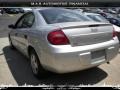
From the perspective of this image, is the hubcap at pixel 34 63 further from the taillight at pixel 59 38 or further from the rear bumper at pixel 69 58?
the taillight at pixel 59 38

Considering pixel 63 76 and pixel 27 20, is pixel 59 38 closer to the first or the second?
pixel 63 76

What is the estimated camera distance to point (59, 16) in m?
4.34

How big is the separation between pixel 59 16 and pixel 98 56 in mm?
1351

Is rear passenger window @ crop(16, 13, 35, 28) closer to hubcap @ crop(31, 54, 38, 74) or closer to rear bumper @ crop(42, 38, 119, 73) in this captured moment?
hubcap @ crop(31, 54, 38, 74)

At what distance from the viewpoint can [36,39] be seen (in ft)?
13.0

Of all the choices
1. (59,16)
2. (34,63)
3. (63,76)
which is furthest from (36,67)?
(59,16)

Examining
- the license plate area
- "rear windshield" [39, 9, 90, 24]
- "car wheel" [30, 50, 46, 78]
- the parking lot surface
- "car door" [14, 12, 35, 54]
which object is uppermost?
"rear windshield" [39, 9, 90, 24]

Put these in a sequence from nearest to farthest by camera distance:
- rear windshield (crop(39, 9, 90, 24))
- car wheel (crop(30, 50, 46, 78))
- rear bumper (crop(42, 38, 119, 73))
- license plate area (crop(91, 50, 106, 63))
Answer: rear bumper (crop(42, 38, 119, 73)), license plate area (crop(91, 50, 106, 63)), car wheel (crop(30, 50, 46, 78)), rear windshield (crop(39, 9, 90, 24))

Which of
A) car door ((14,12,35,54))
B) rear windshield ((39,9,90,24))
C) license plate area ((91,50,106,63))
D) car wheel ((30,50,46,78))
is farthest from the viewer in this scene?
Answer: car door ((14,12,35,54))

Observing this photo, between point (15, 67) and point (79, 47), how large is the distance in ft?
7.66

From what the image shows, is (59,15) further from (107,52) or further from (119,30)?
(119,30)

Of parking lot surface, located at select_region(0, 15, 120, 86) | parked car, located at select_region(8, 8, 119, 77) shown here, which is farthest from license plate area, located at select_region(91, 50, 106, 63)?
parking lot surface, located at select_region(0, 15, 120, 86)

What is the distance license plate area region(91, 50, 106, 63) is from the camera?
3.62 m

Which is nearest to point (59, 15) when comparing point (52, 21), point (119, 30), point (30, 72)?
point (52, 21)
